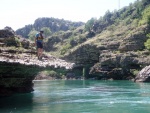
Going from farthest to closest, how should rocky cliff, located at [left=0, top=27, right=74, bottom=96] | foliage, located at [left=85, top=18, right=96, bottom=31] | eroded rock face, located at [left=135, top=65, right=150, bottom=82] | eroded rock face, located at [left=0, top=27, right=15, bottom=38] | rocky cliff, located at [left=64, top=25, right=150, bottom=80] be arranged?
foliage, located at [left=85, top=18, right=96, bottom=31] → rocky cliff, located at [left=64, top=25, right=150, bottom=80] → eroded rock face, located at [left=135, top=65, right=150, bottom=82] → eroded rock face, located at [left=0, top=27, right=15, bottom=38] → rocky cliff, located at [left=0, top=27, right=74, bottom=96]

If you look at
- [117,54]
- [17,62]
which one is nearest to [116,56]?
[117,54]

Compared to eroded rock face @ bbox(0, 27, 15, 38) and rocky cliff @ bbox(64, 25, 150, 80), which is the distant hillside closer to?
rocky cliff @ bbox(64, 25, 150, 80)

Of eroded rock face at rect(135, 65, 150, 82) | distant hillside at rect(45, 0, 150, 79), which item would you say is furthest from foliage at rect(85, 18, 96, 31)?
eroded rock face at rect(135, 65, 150, 82)

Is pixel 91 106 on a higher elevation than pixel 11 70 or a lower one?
lower

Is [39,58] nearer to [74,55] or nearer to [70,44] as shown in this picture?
[74,55]

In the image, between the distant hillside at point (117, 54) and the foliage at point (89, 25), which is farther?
the foliage at point (89, 25)

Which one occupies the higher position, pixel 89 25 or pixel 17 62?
pixel 89 25

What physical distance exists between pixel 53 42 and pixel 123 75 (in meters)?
98.9

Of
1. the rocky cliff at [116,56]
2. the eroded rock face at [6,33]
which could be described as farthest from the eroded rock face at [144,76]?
the eroded rock face at [6,33]

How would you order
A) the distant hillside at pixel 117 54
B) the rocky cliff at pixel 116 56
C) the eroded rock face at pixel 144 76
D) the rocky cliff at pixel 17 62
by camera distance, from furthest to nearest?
the distant hillside at pixel 117 54, the rocky cliff at pixel 116 56, the eroded rock face at pixel 144 76, the rocky cliff at pixel 17 62

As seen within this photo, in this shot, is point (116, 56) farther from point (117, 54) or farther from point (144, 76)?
point (144, 76)

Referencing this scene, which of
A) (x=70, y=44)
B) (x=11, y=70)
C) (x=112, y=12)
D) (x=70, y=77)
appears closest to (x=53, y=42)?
(x=70, y=44)

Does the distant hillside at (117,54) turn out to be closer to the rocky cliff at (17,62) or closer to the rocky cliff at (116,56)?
the rocky cliff at (116,56)

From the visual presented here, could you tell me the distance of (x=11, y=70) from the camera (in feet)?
104
